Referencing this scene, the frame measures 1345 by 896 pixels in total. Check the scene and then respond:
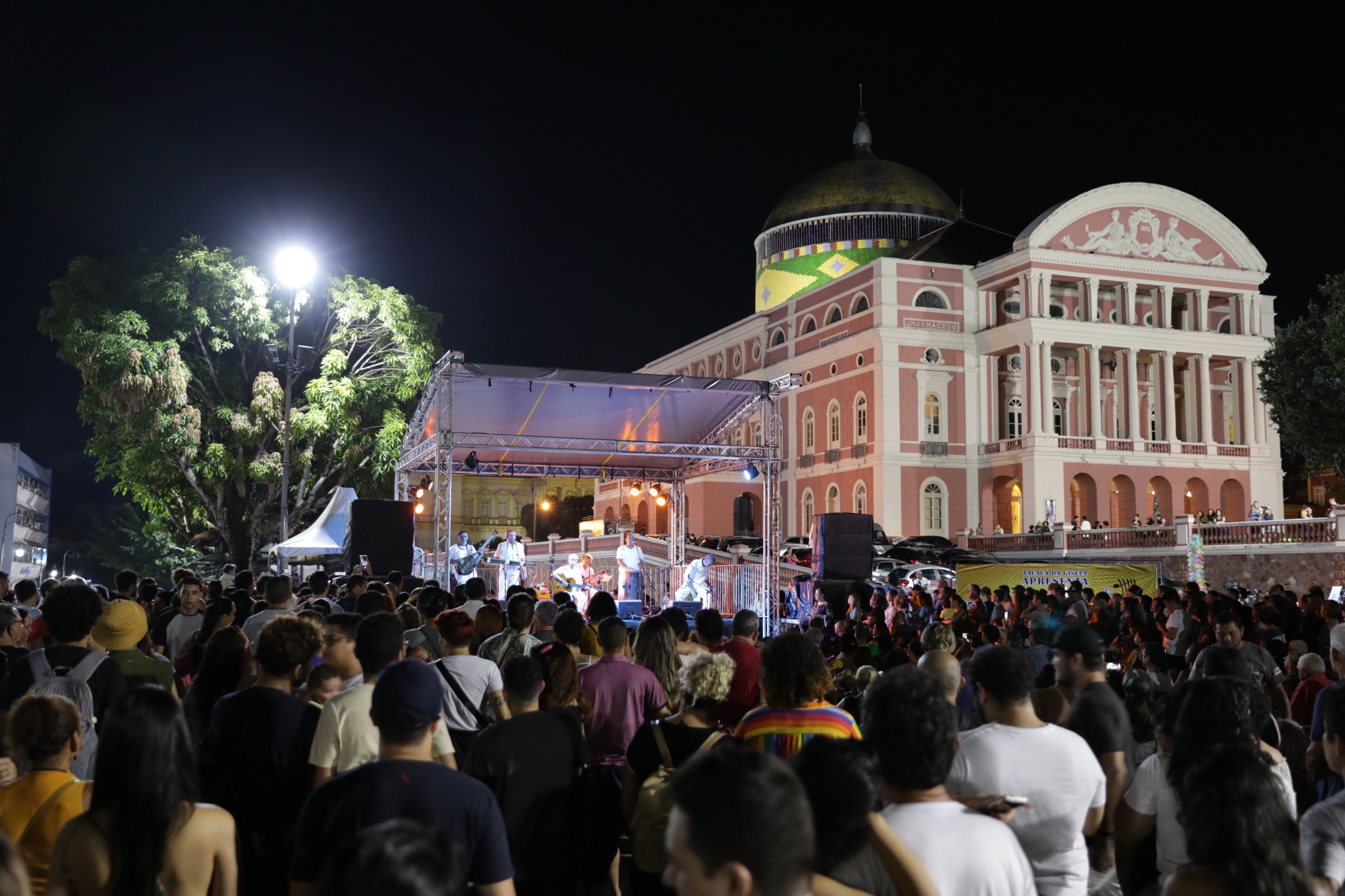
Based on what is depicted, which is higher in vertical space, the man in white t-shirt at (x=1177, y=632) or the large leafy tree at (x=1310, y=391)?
the large leafy tree at (x=1310, y=391)

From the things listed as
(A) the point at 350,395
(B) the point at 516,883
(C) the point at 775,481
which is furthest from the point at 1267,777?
(A) the point at 350,395

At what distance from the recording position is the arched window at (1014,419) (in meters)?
45.9

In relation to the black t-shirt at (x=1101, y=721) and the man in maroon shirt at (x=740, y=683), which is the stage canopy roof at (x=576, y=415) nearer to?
the man in maroon shirt at (x=740, y=683)

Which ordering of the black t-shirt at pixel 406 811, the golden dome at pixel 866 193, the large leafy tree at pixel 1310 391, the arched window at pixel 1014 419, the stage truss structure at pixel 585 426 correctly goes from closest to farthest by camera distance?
the black t-shirt at pixel 406 811 → the stage truss structure at pixel 585 426 → the large leafy tree at pixel 1310 391 → the arched window at pixel 1014 419 → the golden dome at pixel 866 193

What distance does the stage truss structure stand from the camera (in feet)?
67.5

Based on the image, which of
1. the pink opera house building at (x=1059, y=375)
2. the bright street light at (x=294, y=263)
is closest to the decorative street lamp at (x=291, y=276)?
the bright street light at (x=294, y=263)

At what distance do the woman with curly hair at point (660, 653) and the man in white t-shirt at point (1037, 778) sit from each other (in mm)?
2655

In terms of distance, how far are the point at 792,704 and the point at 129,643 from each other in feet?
11.7

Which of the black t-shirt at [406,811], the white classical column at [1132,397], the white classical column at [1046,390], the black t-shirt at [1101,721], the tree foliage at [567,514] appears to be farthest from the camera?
the tree foliage at [567,514]

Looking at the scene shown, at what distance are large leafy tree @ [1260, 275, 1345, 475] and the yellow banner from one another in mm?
11187

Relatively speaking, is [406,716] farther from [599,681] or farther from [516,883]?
[599,681]

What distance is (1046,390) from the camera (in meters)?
43.1

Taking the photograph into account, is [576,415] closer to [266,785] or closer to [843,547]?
[843,547]

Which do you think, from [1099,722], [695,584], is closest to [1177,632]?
[1099,722]
